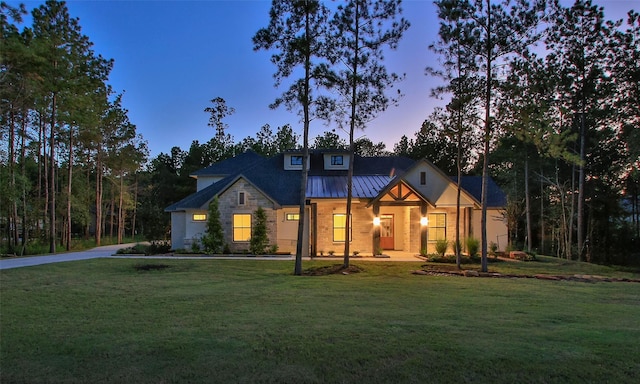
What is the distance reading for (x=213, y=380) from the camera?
353 cm

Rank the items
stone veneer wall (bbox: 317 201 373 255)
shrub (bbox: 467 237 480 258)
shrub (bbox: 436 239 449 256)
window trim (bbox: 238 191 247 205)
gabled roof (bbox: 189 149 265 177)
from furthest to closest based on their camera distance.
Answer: gabled roof (bbox: 189 149 265 177), stone veneer wall (bbox: 317 201 373 255), window trim (bbox: 238 191 247 205), shrub (bbox: 436 239 449 256), shrub (bbox: 467 237 480 258)

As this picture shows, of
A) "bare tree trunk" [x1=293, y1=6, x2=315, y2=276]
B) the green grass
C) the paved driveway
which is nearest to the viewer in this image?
the green grass

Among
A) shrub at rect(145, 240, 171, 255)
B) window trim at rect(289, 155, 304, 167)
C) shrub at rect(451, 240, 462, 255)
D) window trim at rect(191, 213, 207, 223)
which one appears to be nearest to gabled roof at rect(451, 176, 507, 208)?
shrub at rect(451, 240, 462, 255)

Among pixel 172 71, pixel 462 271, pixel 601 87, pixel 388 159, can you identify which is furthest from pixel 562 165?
pixel 172 71

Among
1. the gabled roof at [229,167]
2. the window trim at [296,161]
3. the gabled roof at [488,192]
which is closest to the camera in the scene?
the gabled roof at [488,192]

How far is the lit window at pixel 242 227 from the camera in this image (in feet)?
59.8

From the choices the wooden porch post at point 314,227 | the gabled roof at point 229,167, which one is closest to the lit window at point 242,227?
the wooden porch post at point 314,227

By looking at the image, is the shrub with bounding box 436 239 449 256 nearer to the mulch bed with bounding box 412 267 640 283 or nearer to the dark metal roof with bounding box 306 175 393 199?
the mulch bed with bounding box 412 267 640 283

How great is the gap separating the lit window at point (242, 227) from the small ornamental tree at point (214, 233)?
78 cm

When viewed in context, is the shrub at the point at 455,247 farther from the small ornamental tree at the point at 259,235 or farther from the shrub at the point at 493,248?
the small ornamental tree at the point at 259,235

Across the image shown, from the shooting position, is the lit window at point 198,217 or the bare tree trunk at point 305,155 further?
the lit window at point 198,217

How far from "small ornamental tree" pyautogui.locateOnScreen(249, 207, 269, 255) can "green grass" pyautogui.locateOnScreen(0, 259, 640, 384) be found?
804 cm

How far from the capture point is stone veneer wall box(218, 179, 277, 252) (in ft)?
59.4

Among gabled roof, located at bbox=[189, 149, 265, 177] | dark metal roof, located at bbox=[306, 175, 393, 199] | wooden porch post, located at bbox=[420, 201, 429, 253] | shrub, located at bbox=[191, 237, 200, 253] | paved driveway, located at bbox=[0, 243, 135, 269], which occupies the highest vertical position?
gabled roof, located at bbox=[189, 149, 265, 177]
